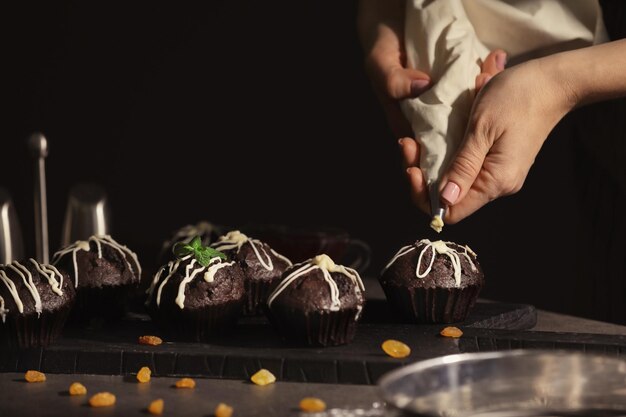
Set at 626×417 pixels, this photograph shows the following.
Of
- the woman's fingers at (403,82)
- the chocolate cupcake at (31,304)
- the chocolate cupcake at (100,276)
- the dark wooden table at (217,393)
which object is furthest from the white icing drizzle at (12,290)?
the woman's fingers at (403,82)

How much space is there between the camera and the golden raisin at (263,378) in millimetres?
1840

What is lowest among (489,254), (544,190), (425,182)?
(489,254)

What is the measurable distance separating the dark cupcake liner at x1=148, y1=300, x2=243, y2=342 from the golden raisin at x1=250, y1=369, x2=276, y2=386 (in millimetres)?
227

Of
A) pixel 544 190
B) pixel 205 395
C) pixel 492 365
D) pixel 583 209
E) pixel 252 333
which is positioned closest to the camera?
pixel 492 365

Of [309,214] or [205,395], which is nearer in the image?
[205,395]

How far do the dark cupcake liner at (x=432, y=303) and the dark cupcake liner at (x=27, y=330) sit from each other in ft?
2.19

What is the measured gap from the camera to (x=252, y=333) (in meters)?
2.10

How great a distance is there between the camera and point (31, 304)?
1990 mm

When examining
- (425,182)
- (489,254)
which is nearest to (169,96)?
(489,254)

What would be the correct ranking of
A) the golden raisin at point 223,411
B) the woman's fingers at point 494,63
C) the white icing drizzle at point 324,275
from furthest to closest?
1. the woman's fingers at point 494,63
2. the white icing drizzle at point 324,275
3. the golden raisin at point 223,411

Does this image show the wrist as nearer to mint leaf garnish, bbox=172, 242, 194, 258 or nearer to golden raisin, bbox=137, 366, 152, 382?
mint leaf garnish, bbox=172, 242, 194, 258

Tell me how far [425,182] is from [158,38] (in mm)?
2523

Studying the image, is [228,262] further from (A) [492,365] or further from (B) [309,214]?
(B) [309,214]

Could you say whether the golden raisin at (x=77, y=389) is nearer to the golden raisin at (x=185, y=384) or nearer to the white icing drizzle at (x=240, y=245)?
the golden raisin at (x=185, y=384)
